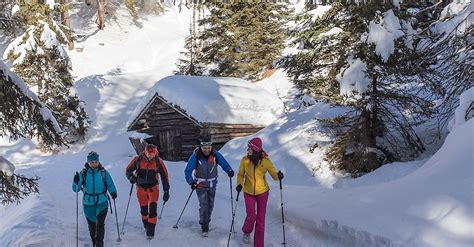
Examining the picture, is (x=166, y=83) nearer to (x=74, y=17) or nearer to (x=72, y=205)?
(x=72, y=205)

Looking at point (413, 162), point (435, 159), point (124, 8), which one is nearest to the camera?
point (435, 159)

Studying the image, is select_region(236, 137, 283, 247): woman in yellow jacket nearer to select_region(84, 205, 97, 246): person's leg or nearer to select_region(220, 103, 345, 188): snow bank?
select_region(84, 205, 97, 246): person's leg

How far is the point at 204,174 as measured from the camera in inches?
352

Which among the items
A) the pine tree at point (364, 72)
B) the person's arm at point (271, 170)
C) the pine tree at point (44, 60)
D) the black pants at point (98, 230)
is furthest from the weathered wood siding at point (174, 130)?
the person's arm at point (271, 170)

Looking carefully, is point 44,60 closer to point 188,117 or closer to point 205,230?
point 188,117

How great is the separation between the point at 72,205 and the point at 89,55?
3422 centimetres

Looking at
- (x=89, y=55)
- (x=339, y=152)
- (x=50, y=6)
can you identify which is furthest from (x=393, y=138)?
(x=89, y=55)

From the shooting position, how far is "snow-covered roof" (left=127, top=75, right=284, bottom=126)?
1959 centimetres

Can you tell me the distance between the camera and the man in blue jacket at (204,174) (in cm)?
891

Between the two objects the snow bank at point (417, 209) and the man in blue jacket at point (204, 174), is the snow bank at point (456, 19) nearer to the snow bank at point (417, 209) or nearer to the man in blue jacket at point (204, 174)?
the snow bank at point (417, 209)

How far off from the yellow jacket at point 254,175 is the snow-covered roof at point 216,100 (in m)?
11.1

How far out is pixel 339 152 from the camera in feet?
41.4

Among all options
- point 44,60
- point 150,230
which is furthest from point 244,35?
point 150,230

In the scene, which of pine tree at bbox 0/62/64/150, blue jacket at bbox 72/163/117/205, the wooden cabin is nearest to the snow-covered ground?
blue jacket at bbox 72/163/117/205
